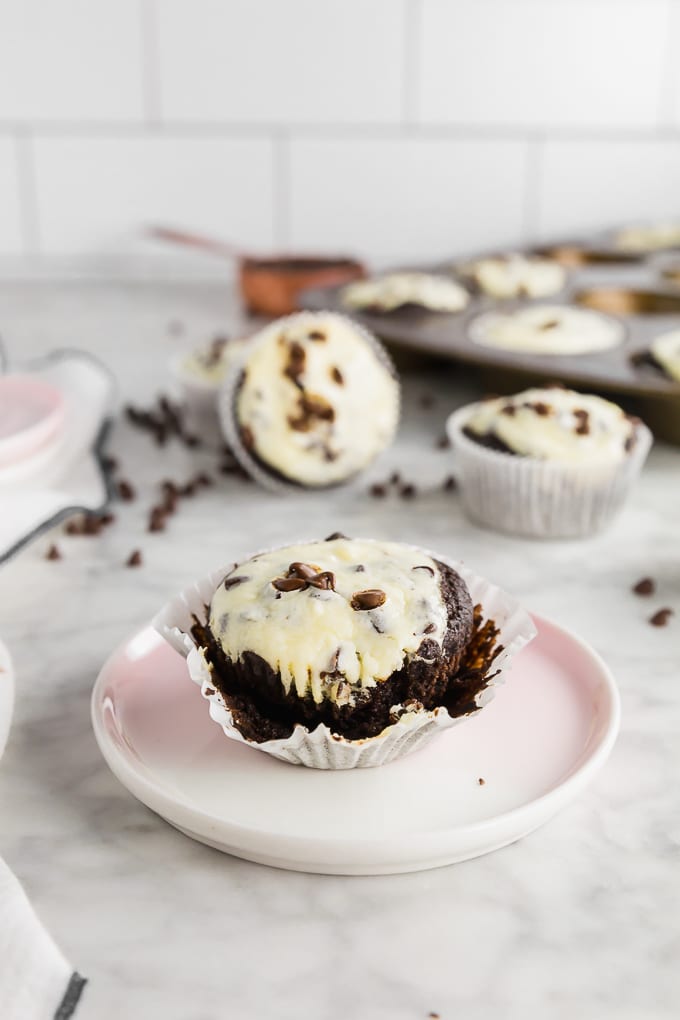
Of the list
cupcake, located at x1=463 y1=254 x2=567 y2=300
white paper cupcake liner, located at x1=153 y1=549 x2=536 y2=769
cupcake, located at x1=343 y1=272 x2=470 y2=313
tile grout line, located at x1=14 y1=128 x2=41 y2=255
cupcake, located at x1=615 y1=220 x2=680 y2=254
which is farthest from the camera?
tile grout line, located at x1=14 y1=128 x2=41 y2=255

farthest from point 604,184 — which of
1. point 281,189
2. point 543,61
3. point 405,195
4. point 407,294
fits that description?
point 407,294

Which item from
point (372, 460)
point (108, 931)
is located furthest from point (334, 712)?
point (372, 460)

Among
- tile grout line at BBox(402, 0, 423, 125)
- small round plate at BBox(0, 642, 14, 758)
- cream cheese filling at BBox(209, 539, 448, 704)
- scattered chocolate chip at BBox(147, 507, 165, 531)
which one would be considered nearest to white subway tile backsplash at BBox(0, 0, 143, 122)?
tile grout line at BBox(402, 0, 423, 125)

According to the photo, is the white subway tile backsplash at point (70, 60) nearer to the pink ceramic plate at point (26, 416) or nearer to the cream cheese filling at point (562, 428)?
the pink ceramic plate at point (26, 416)

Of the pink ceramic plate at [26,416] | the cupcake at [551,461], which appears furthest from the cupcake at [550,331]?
the pink ceramic plate at [26,416]

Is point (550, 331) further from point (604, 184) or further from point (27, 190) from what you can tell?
point (27, 190)

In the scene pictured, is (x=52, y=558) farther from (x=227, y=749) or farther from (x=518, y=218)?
(x=518, y=218)

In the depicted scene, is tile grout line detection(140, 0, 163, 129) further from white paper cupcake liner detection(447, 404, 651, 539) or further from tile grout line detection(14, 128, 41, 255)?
white paper cupcake liner detection(447, 404, 651, 539)
